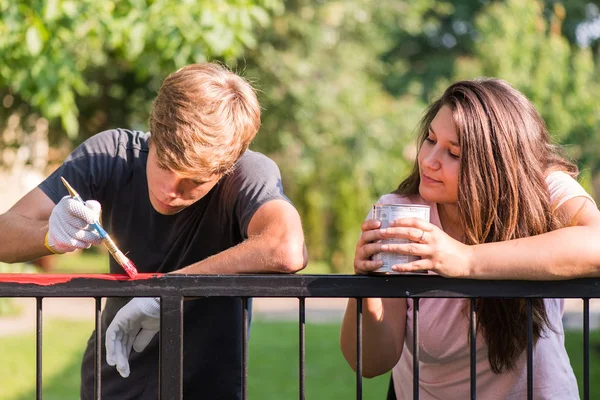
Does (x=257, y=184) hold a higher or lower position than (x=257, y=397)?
higher

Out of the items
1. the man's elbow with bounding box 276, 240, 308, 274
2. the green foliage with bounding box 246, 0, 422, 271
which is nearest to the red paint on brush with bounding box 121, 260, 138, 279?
the man's elbow with bounding box 276, 240, 308, 274

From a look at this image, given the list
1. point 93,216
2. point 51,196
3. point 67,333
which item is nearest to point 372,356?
point 93,216

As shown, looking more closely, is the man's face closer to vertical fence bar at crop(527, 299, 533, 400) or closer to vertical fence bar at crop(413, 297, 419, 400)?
vertical fence bar at crop(413, 297, 419, 400)

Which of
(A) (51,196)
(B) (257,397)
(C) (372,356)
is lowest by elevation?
(B) (257,397)

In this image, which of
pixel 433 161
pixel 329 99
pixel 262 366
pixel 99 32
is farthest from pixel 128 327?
pixel 329 99

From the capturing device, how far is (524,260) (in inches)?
68.5

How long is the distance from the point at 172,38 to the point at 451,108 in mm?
3468

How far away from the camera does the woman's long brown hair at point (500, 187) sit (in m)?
1.89

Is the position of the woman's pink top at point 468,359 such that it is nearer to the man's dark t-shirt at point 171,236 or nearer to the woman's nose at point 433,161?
the woman's nose at point 433,161

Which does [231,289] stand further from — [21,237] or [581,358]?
[581,358]

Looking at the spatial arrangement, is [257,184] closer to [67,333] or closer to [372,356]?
[372,356]

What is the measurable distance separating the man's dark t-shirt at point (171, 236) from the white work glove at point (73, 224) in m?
0.47

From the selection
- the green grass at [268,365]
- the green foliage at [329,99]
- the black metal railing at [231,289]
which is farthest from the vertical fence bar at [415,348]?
the green foliage at [329,99]

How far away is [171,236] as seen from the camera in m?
2.44
